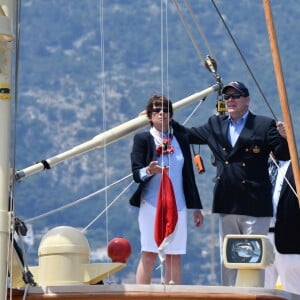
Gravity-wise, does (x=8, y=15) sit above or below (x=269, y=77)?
below

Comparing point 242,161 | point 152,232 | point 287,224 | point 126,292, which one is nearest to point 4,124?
point 126,292

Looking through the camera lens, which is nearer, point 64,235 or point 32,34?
point 64,235

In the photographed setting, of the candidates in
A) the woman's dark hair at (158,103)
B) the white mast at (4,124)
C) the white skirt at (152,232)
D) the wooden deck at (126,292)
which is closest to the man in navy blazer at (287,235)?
the white skirt at (152,232)

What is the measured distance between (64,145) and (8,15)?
135 feet

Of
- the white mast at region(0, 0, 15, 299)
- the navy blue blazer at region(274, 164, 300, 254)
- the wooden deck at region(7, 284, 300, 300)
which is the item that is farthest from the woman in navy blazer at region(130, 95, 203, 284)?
the white mast at region(0, 0, 15, 299)

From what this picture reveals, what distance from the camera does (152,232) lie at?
63.3 feet

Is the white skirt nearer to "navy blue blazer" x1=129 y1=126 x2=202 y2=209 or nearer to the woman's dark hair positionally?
"navy blue blazer" x1=129 y1=126 x2=202 y2=209

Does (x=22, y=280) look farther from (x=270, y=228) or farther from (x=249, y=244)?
(x=270, y=228)

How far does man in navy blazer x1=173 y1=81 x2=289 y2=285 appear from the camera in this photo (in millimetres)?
19516

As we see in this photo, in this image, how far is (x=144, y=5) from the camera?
7175 centimetres

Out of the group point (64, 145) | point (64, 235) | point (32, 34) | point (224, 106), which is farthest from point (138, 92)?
point (64, 235)

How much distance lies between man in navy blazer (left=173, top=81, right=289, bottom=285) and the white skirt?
1.39ft

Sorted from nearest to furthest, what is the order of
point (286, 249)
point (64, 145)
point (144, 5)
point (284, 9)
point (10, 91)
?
1. point (10, 91)
2. point (286, 249)
3. point (64, 145)
4. point (284, 9)
5. point (144, 5)

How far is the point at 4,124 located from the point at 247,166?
136 inches
